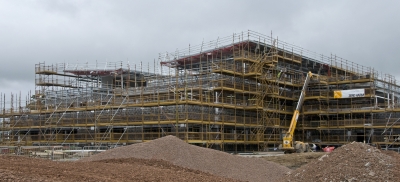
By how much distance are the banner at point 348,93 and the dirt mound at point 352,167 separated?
78.5 feet

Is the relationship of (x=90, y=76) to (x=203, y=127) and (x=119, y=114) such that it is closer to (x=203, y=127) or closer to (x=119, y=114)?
(x=119, y=114)

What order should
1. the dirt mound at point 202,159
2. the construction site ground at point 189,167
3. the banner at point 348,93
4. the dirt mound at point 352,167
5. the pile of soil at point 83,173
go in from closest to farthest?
1. the pile of soil at point 83,173
2. the construction site ground at point 189,167
3. the dirt mound at point 352,167
4. the dirt mound at point 202,159
5. the banner at point 348,93

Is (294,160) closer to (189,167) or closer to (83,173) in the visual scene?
(189,167)

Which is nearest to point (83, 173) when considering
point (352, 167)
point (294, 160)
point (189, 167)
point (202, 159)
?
point (189, 167)

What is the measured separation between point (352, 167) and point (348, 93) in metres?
27.2

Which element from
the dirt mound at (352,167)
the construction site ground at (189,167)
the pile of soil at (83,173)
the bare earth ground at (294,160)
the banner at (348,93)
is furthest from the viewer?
the banner at (348,93)

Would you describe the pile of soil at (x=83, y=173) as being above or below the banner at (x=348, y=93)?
below

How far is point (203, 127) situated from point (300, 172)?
54.1 ft

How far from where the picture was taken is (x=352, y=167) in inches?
671

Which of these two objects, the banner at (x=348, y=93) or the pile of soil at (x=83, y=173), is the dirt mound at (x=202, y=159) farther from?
the banner at (x=348, y=93)

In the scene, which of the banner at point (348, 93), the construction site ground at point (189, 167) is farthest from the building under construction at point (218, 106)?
the construction site ground at point (189, 167)

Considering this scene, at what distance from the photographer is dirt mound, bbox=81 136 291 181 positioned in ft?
68.4

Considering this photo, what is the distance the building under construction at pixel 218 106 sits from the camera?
34.8m

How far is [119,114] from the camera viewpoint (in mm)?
36781
